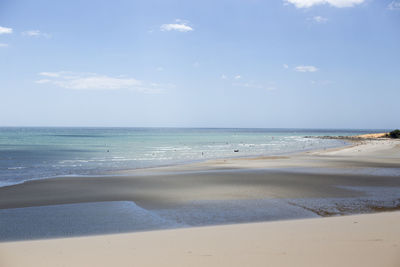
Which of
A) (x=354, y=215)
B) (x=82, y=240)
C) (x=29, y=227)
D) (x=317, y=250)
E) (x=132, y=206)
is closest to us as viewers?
(x=317, y=250)

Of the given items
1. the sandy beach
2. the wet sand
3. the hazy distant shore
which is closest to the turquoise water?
the wet sand

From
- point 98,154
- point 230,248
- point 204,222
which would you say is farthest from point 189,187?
point 98,154

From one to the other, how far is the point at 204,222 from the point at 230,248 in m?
2.48

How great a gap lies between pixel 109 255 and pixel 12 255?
6.64 feet

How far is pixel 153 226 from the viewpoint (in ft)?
27.8

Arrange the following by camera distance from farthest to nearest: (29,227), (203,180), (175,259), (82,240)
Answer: (203,180), (29,227), (82,240), (175,259)

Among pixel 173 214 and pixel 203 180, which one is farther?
pixel 203 180

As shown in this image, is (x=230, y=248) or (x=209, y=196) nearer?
(x=230, y=248)

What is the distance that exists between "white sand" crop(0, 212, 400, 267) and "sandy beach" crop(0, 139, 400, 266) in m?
0.02

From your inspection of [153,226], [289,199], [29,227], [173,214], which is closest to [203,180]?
[289,199]

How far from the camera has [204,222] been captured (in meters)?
8.80

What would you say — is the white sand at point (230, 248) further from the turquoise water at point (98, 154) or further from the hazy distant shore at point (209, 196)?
the turquoise water at point (98, 154)

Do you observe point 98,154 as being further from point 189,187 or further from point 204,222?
point 204,222

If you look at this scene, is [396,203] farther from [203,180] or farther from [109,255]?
[109,255]
